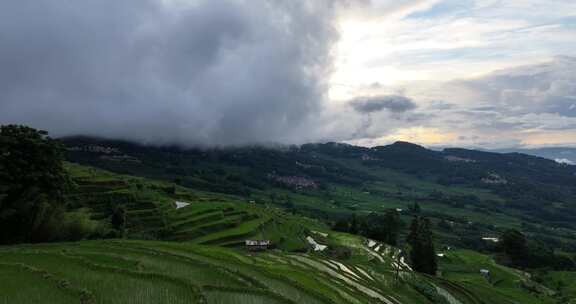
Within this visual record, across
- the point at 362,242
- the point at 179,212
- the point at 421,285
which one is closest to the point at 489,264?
the point at 362,242

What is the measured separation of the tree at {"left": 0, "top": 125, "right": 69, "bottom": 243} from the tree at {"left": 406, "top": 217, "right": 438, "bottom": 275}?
70977 mm

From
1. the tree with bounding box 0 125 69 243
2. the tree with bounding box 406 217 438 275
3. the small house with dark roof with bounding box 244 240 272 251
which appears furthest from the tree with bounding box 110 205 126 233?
the tree with bounding box 406 217 438 275

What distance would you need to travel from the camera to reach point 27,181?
4428cm

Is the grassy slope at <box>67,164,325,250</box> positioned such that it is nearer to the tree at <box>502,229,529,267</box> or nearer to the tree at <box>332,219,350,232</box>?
the tree at <box>332,219,350,232</box>

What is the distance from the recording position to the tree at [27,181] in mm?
43156

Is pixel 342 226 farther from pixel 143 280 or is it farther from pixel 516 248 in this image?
pixel 143 280

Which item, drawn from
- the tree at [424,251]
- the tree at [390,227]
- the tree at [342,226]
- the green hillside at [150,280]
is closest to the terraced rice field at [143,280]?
the green hillside at [150,280]

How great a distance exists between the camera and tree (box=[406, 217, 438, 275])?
9006 cm

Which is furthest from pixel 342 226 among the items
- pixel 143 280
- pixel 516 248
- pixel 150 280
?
pixel 143 280

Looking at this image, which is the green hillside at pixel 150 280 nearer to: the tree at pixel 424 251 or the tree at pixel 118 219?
the tree at pixel 118 219

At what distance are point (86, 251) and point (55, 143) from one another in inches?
820

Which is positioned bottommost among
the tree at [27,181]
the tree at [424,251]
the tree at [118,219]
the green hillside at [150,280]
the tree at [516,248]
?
the tree at [516,248]

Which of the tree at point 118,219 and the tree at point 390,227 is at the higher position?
the tree at point 118,219

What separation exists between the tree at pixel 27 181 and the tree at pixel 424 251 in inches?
2794
